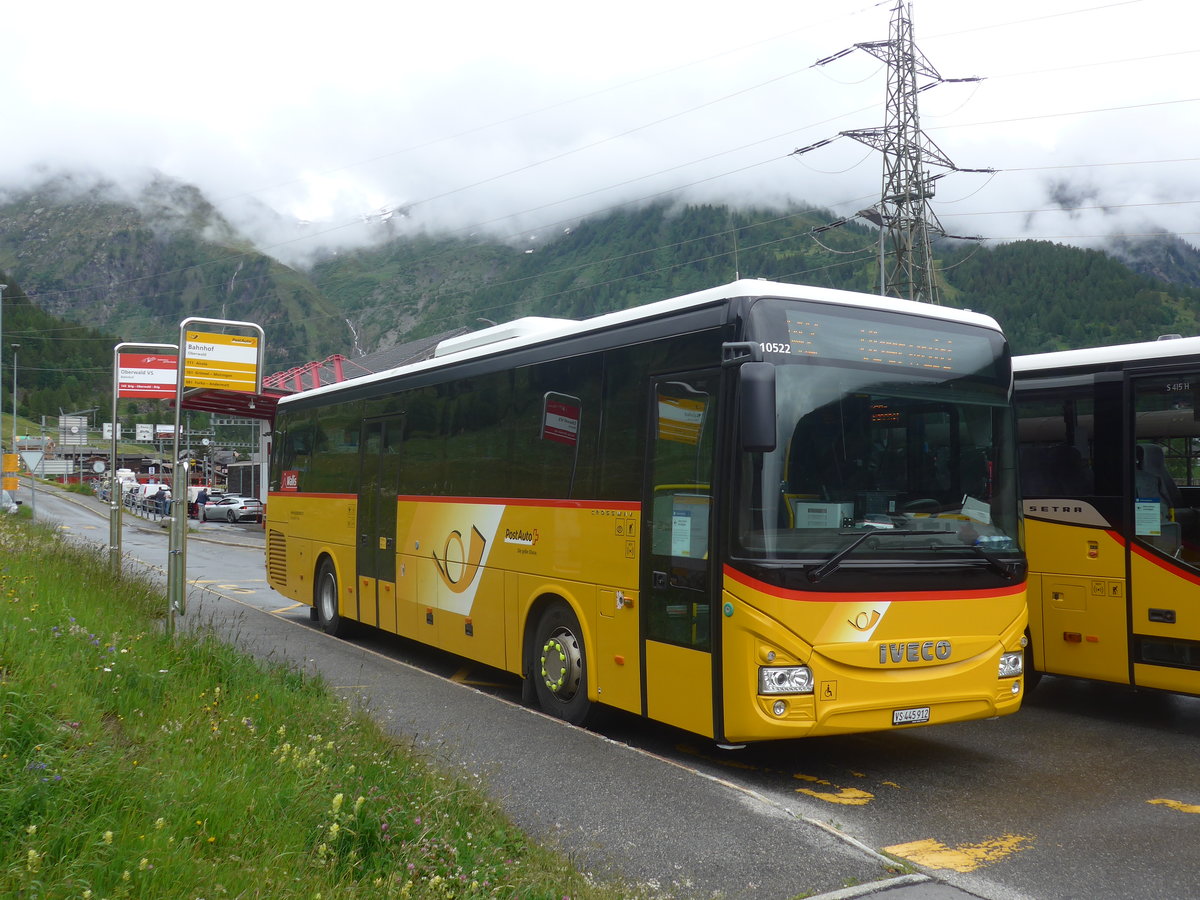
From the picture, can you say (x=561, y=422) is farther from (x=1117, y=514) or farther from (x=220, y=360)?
(x=220, y=360)

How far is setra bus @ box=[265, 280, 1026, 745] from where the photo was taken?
6.66 metres

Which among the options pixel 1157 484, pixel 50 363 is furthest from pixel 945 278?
pixel 1157 484

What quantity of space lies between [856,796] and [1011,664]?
5.00 ft

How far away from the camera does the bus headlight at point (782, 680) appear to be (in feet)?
21.6

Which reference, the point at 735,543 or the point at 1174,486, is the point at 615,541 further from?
the point at 1174,486

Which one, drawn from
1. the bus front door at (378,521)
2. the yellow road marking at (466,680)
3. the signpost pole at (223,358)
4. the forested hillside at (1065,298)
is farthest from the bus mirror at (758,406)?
the forested hillside at (1065,298)

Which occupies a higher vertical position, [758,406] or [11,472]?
[758,406]

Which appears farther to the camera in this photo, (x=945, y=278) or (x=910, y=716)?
(x=945, y=278)

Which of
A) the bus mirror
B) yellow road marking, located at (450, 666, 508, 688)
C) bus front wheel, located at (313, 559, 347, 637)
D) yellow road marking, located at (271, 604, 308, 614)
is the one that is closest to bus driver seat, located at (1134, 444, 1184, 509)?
the bus mirror

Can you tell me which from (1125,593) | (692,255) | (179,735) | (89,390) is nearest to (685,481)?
(179,735)

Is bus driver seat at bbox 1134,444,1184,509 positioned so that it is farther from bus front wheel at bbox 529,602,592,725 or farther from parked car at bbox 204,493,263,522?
parked car at bbox 204,493,263,522

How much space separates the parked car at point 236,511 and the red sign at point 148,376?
3019 centimetres

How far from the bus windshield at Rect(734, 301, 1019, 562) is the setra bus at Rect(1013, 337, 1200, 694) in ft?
5.92

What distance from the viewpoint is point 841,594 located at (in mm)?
6691
